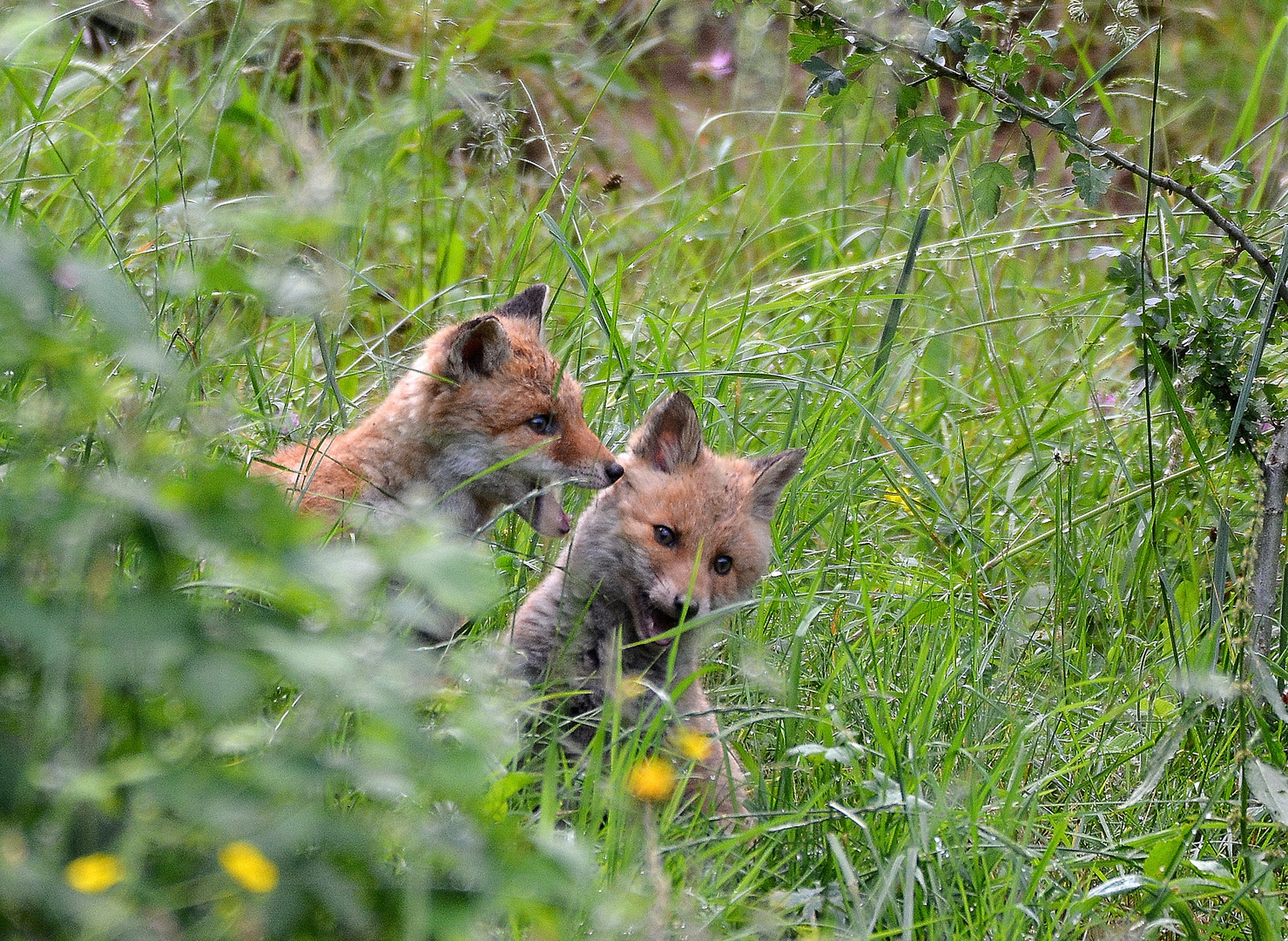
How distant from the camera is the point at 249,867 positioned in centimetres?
133

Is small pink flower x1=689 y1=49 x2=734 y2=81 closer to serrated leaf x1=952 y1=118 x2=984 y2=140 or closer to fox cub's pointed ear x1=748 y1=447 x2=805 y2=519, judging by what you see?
serrated leaf x1=952 y1=118 x2=984 y2=140

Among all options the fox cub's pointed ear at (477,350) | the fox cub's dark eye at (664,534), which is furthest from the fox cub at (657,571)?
the fox cub's pointed ear at (477,350)

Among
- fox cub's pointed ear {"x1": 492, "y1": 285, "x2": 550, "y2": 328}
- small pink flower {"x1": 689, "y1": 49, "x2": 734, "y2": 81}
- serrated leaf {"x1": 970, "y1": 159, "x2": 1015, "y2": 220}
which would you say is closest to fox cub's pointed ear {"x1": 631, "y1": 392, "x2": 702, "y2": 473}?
fox cub's pointed ear {"x1": 492, "y1": 285, "x2": 550, "y2": 328}

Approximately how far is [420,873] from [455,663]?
0.50 meters

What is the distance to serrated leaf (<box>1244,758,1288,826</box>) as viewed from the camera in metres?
2.66

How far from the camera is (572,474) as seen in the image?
3.91 metres

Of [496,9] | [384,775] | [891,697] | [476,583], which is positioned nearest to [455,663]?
[384,775]

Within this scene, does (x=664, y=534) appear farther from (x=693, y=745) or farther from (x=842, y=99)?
(x=842, y=99)

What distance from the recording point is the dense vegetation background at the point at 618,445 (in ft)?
4.70

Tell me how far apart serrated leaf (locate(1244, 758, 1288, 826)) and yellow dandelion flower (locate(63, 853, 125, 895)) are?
2.29 metres

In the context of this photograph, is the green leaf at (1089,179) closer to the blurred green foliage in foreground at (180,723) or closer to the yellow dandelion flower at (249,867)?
the blurred green foliage in foreground at (180,723)

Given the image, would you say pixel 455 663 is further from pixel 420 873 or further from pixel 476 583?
pixel 476 583

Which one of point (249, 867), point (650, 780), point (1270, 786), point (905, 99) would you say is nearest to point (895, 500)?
point (905, 99)

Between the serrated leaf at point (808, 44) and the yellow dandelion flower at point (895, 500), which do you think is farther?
the yellow dandelion flower at point (895, 500)
